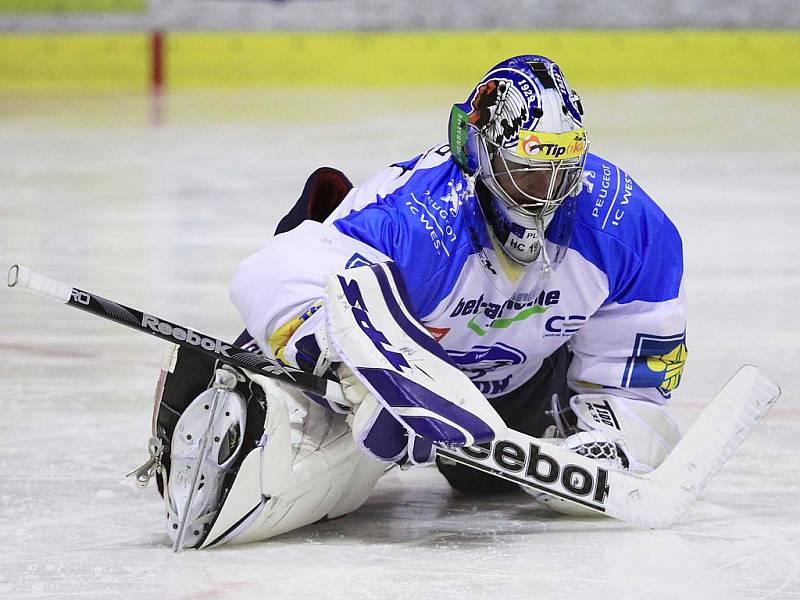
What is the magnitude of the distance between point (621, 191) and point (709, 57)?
8.03 meters

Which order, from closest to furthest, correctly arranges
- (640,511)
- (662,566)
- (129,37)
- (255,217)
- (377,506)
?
(662,566), (640,511), (377,506), (255,217), (129,37)

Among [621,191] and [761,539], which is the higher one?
[621,191]

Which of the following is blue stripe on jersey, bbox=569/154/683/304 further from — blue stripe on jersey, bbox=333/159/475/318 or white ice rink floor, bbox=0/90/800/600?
white ice rink floor, bbox=0/90/800/600

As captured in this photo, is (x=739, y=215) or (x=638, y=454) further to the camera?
(x=739, y=215)

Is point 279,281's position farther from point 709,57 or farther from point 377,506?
point 709,57

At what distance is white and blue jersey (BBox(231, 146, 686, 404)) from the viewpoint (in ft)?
7.37

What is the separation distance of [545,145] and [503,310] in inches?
12.1

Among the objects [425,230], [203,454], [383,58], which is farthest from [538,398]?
[383,58]

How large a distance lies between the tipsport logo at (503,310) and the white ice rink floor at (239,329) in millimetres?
323

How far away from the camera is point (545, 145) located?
2225 millimetres

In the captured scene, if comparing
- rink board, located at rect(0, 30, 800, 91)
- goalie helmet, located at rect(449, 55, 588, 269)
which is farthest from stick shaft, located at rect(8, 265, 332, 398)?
rink board, located at rect(0, 30, 800, 91)

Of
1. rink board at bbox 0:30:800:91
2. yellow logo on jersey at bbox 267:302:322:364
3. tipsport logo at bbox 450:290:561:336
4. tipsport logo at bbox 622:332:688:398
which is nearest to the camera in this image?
yellow logo on jersey at bbox 267:302:322:364

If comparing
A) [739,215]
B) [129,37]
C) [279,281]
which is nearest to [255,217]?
[739,215]

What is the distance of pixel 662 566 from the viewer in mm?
2154
